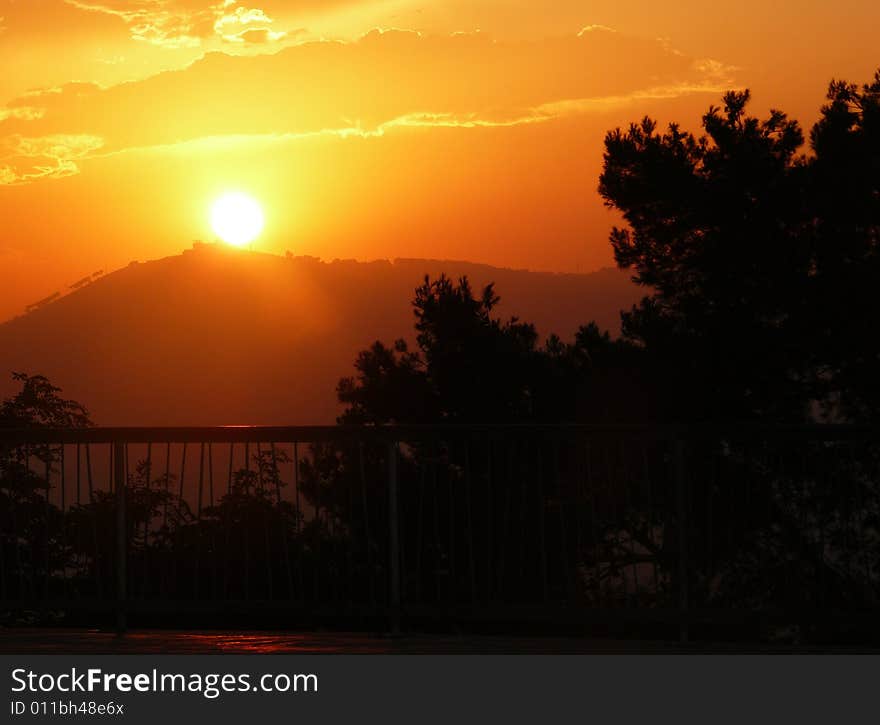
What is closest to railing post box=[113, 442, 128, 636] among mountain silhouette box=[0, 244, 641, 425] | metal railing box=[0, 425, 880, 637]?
metal railing box=[0, 425, 880, 637]

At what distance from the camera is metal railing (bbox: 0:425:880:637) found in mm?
7961

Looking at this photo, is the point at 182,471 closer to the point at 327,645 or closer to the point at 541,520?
the point at 327,645

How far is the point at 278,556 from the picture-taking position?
28.7 feet

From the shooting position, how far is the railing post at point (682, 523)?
25.2 ft

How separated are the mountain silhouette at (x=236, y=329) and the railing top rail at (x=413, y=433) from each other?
340 ft

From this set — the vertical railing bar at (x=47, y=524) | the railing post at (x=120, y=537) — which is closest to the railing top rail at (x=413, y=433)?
the railing post at (x=120, y=537)

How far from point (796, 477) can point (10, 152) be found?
173 feet

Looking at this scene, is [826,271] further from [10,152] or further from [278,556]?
[10,152]

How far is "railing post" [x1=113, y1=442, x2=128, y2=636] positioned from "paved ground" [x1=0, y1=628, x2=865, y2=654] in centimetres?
15

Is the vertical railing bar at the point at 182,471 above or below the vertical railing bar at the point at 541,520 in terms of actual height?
above

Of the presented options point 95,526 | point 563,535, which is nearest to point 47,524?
point 95,526

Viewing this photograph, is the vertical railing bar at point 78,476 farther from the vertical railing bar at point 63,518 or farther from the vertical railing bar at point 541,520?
the vertical railing bar at point 541,520
